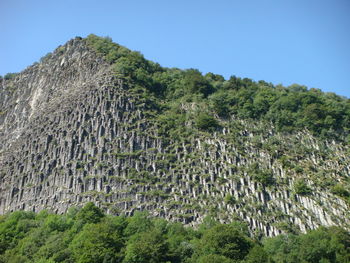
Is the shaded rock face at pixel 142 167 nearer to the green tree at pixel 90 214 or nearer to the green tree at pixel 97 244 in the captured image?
the green tree at pixel 90 214

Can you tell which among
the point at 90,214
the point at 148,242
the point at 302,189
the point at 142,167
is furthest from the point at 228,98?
the point at 148,242

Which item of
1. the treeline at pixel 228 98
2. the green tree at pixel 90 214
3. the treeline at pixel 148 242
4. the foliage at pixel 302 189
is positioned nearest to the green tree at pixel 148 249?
the treeline at pixel 148 242

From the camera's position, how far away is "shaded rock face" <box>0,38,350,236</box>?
59.2m

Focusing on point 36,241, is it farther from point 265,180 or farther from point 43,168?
point 265,180

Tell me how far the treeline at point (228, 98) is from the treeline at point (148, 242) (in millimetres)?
24101

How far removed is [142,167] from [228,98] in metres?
26.1

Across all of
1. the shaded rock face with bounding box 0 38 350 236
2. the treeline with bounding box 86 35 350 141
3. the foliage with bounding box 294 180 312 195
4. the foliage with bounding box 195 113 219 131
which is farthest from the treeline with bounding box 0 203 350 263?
the treeline with bounding box 86 35 350 141

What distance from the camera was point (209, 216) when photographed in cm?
5722

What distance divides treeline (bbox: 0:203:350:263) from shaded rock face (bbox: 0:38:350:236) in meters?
3.73

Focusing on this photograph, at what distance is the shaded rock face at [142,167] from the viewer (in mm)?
59219

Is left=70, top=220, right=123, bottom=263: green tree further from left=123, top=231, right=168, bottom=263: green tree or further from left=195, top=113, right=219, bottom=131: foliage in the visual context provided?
left=195, top=113, right=219, bottom=131: foliage

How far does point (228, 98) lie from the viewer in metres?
81.9

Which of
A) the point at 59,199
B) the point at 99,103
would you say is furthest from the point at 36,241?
the point at 99,103

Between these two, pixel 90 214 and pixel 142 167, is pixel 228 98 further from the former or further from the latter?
pixel 90 214
